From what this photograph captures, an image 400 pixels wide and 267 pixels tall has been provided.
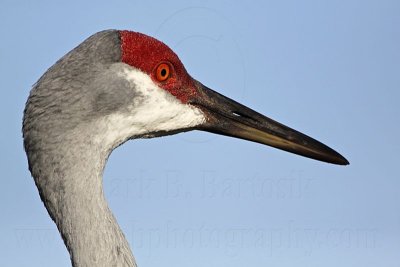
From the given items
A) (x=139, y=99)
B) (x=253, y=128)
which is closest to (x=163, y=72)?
(x=139, y=99)

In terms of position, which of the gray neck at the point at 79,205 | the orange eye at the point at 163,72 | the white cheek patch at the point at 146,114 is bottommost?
the gray neck at the point at 79,205

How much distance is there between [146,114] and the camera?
5523mm

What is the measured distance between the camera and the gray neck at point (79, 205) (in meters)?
4.93

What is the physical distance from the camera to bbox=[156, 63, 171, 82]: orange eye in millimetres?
5648

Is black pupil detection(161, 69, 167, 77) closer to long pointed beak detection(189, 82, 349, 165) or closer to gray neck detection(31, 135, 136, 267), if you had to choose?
long pointed beak detection(189, 82, 349, 165)

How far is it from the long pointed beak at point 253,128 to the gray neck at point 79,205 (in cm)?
136

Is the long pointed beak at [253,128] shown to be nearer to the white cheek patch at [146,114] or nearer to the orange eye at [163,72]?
the white cheek patch at [146,114]

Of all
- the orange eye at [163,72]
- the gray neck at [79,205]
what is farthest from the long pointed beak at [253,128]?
the gray neck at [79,205]

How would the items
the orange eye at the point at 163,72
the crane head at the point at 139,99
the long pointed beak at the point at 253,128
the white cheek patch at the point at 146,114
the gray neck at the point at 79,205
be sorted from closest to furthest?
the gray neck at the point at 79,205 → the crane head at the point at 139,99 → the white cheek patch at the point at 146,114 → the orange eye at the point at 163,72 → the long pointed beak at the point at 253,128

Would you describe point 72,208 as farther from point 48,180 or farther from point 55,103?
point 55,103

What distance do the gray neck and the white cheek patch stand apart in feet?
1.03

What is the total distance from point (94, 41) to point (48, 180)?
1105 millimetres

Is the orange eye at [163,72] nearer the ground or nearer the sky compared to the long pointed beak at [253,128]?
nearer the sky

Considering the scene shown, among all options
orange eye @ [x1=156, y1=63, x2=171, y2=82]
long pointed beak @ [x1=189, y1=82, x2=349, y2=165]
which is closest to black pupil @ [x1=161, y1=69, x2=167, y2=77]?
orange eye @ [x1=156, y1=63, x2=171, y2=82]
